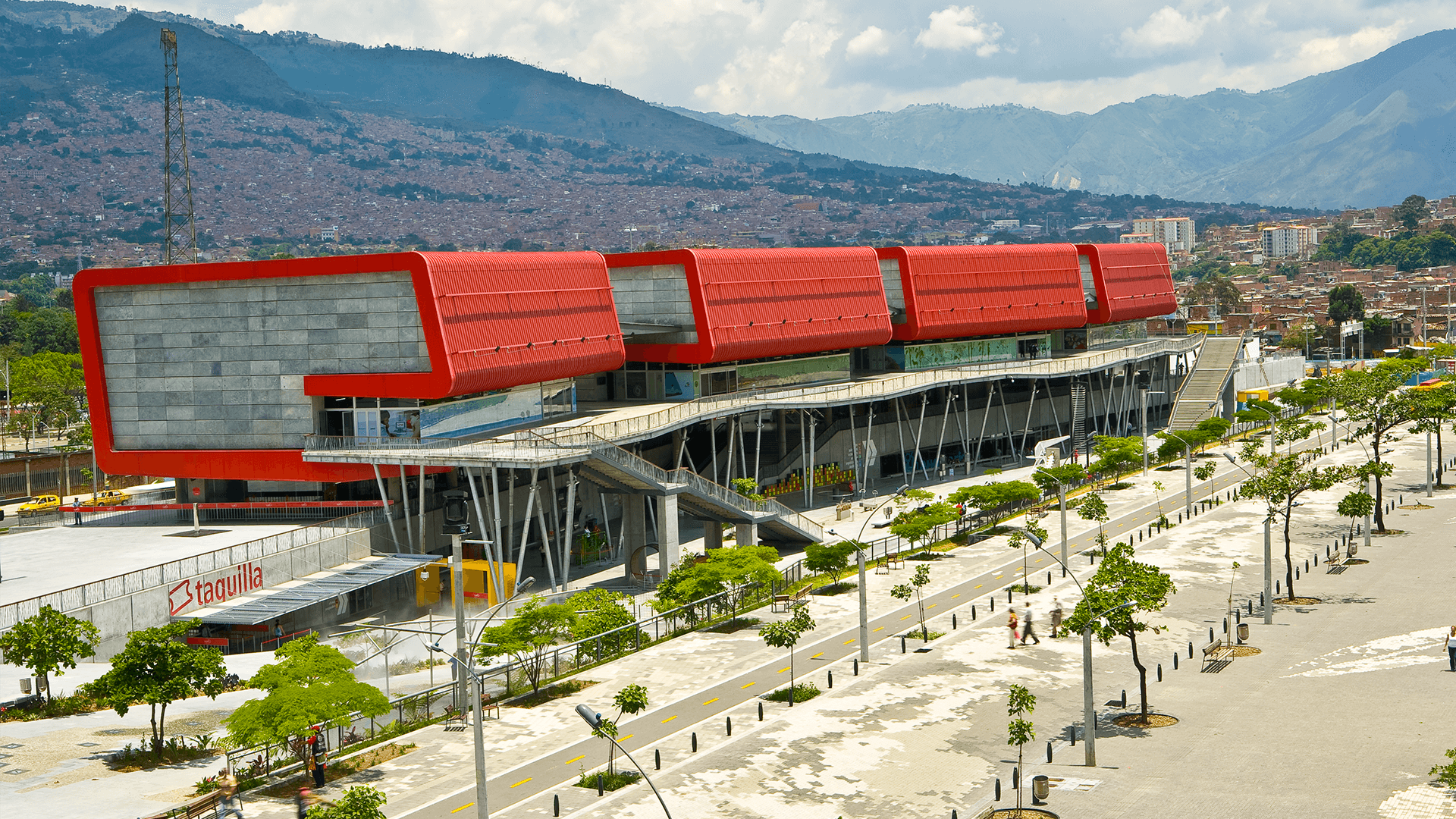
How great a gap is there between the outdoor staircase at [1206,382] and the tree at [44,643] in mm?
105047

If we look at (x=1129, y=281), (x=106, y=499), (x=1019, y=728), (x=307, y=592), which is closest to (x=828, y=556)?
(x=307, y=592)

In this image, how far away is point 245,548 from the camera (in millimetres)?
61938

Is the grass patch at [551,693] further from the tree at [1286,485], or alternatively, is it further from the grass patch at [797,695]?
the tree at [1286,485]

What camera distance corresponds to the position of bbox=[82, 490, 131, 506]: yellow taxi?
8775 centimetres

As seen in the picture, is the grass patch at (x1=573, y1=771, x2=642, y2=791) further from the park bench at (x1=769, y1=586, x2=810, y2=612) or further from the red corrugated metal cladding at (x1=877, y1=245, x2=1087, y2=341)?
the red corrugated metal cladding at (x1=877, y1=245, x2=1087, y2=341)

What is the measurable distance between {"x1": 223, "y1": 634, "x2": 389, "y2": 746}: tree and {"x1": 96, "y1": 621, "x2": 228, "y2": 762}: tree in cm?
192

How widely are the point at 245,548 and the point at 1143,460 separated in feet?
241

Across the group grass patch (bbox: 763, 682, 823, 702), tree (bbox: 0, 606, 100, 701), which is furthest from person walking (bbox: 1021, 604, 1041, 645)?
tree (bbox: 0, 606, 100, 701)

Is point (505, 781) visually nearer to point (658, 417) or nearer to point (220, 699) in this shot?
point (220, 699)

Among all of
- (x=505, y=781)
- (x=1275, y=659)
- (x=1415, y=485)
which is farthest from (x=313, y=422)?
(x=1415, y=485)

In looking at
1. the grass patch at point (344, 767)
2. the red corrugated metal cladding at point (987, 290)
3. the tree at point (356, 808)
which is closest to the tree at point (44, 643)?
the grass patch at point (344, 767)

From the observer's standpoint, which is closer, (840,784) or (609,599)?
(840,784)

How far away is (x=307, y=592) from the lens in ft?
199

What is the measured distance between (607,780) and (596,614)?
595 inches
